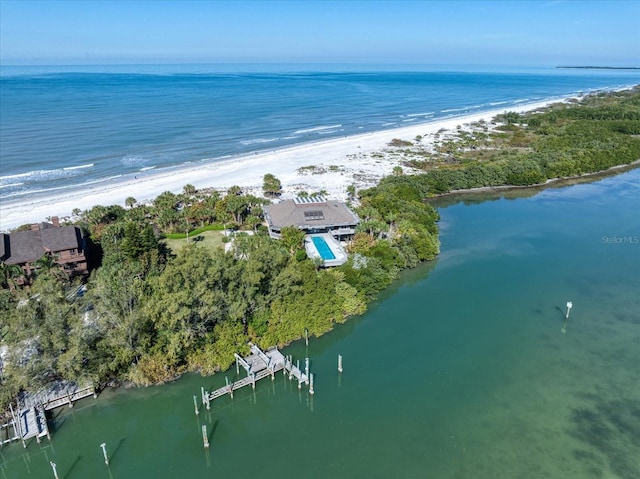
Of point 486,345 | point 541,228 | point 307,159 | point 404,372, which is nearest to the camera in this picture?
point 404,372

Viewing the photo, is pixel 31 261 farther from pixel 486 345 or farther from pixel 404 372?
pixel 486 345

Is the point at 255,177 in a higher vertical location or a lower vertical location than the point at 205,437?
higher

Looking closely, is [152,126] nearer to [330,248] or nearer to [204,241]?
[204,241]

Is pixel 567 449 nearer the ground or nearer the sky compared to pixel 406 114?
nearer the ground

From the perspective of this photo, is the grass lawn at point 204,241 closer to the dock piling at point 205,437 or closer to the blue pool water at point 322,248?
the blue pool water at point 322,248

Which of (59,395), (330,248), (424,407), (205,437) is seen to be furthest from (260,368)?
(330,248)

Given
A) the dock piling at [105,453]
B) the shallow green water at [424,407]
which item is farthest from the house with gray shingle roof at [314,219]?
the dock piling at [105,453]

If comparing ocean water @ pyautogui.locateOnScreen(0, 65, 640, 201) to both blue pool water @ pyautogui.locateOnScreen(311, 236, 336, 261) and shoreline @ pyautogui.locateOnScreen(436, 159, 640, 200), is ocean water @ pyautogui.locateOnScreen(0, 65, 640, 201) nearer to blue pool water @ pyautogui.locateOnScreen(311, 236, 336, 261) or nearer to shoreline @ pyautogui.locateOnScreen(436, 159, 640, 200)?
shoreline @ pyautogui.locateOnScreen(436, 159, 640, 200)

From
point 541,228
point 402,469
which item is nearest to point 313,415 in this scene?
point 402,469
